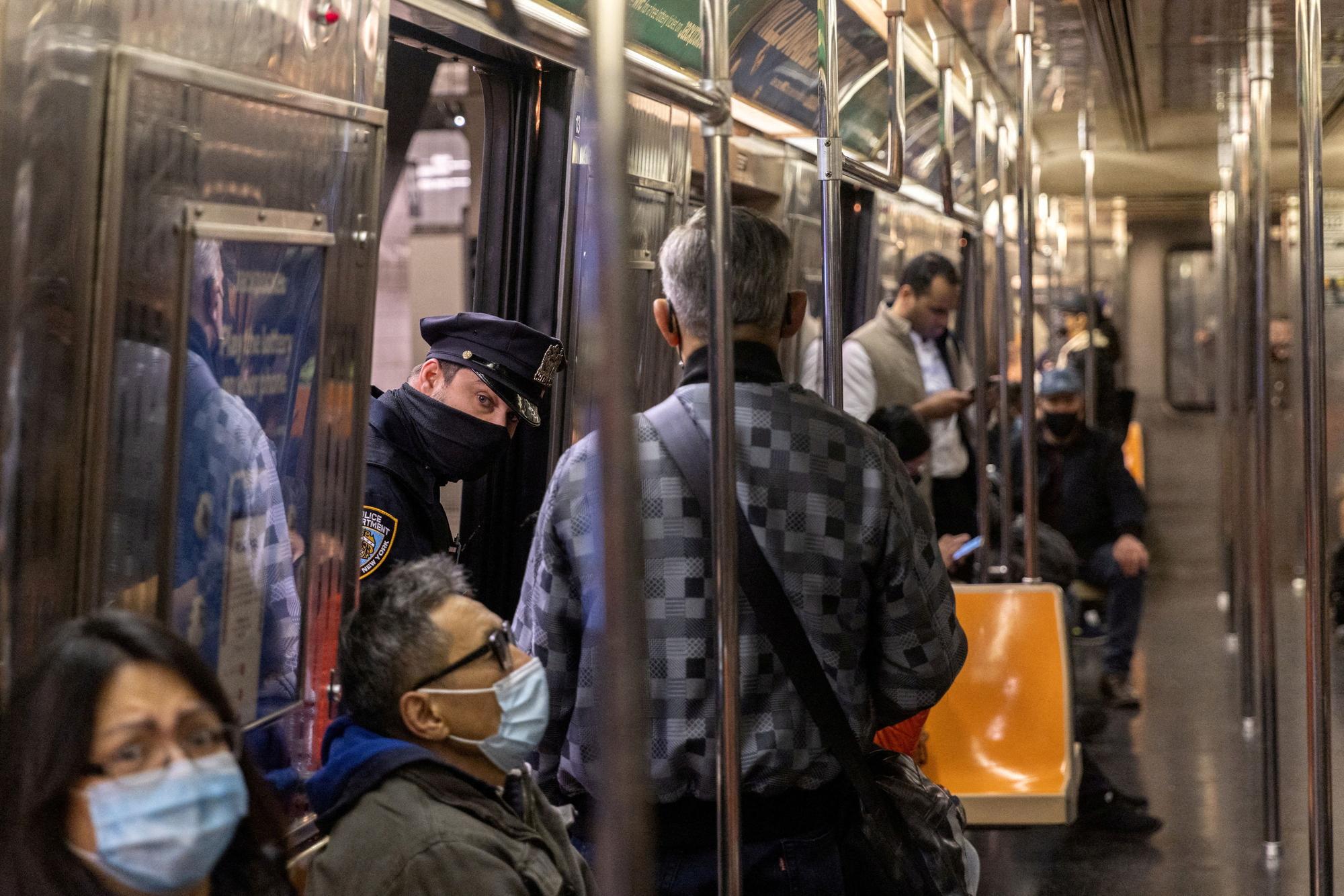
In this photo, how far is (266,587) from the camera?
7.29ft

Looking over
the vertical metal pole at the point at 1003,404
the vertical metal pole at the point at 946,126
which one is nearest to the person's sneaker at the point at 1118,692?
the vertical metal pole at the point at 1003,404

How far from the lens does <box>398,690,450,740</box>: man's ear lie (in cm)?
211

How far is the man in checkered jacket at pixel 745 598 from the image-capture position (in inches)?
94.3

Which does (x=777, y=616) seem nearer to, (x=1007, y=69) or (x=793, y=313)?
(x=793, y=313)

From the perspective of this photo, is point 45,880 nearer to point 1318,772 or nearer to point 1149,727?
point 1318,772

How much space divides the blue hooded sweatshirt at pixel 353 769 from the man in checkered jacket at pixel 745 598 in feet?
1.25

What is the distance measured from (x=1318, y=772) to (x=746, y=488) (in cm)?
173

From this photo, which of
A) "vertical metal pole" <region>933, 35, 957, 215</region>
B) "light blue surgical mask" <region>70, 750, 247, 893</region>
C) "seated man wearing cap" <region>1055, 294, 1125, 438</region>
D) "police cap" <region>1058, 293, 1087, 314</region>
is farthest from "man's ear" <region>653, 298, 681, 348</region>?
"police cap" <region>1058, 293, 1087, 314</region>

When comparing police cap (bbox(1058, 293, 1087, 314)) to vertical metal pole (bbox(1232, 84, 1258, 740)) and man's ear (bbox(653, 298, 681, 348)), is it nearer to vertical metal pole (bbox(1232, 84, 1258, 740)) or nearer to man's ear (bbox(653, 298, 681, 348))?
vertical metal pole (bbox(1232, 84, 1258, 740))

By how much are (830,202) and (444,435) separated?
0.87 metres

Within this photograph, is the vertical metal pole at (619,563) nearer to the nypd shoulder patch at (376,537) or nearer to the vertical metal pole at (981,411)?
the nypd shoulder patch at (376,537)

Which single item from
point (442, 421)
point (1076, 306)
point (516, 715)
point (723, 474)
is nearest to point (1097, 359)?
point (1076, 306)

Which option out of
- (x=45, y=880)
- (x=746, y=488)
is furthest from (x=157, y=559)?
(x=746, y=488)

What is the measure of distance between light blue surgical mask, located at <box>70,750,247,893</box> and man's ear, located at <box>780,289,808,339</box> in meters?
1.28
